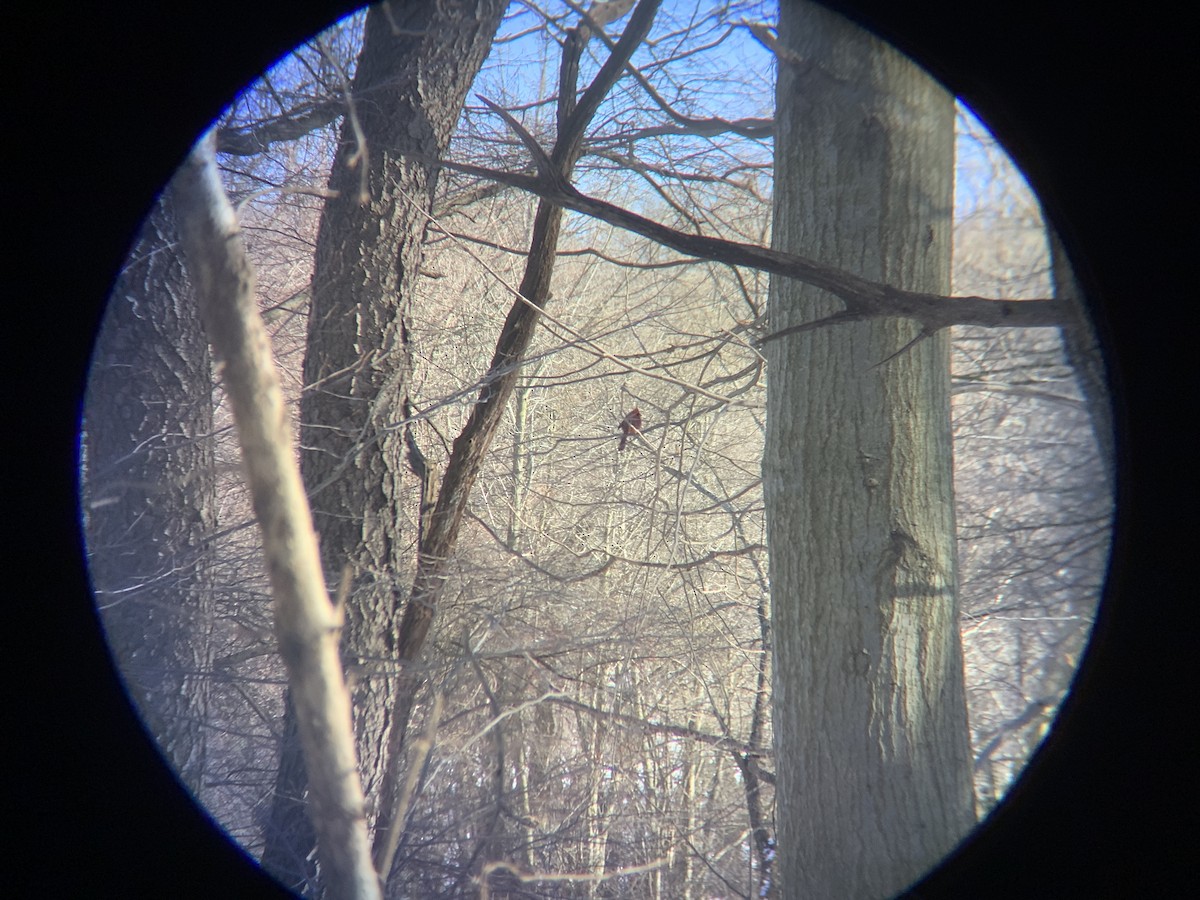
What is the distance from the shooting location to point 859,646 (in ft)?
5.94

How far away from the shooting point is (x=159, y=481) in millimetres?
2771

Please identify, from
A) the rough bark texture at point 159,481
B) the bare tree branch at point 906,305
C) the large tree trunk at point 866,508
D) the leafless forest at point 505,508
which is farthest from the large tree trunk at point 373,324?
the bare tree branch at point 906,305

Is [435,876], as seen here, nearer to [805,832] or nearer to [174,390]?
[805,832]

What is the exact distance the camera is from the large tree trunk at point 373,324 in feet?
9.55

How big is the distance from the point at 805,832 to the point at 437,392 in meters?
2.98

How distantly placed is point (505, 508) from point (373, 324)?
68.4 inches

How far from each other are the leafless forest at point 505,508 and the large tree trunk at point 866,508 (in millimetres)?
271

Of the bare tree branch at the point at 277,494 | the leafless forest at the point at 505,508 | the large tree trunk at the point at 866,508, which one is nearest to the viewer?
the bare tree branch at the point at 277,494

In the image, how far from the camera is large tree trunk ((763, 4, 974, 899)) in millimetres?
1777

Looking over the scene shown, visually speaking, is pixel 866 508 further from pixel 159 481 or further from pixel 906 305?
pixel 159 481

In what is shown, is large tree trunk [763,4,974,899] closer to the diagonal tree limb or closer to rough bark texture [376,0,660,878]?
the diagonal tree limb

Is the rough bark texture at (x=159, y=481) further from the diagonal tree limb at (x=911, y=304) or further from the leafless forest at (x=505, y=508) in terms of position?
the diagonal tree limb at (x=911, y=304)

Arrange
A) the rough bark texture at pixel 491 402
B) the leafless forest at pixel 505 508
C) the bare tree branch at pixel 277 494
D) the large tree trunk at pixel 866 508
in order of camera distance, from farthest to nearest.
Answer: the rough bark texture at pixel 491 402, the leafless forest at pixel 505 508, the large tree trunk at pixel 866 508, the bare tree branch at pixel 277 494

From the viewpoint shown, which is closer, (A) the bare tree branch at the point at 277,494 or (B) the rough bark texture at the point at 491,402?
(A) the bare tree branch at the point at 277,494
